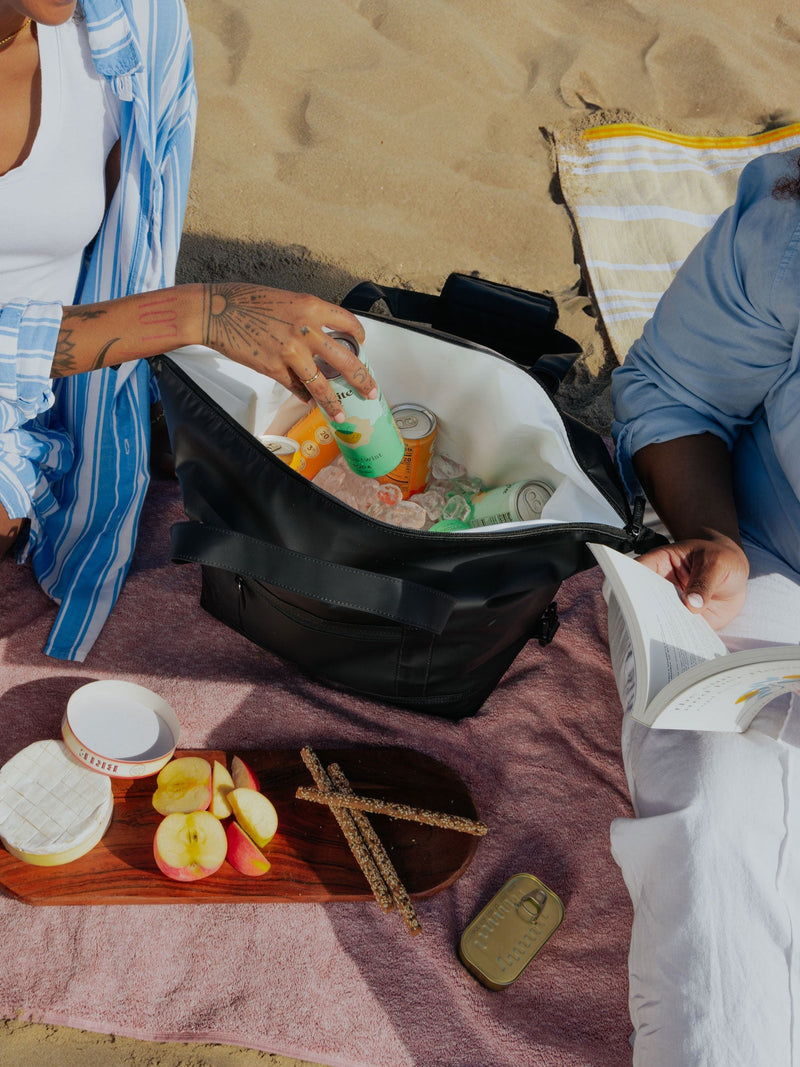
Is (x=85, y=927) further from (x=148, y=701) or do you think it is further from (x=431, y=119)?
(x=431, y=119)

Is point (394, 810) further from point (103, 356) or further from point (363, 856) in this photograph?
point (103, 356)

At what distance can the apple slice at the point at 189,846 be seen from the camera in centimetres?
121

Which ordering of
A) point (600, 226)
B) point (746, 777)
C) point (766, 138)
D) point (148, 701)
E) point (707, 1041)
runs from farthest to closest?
point (766, 138), point (600, 226), point (148, 701), point (746, 777), point (707, 1041)

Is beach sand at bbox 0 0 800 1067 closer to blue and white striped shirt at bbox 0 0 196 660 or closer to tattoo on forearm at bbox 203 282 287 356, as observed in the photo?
blue and white striped shirt at bbox 0 0 196 660

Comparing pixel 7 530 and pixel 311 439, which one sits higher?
pixel 311 439

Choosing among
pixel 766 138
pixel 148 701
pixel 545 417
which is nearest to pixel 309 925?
pixel 148 701

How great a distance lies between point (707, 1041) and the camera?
0.98 metres

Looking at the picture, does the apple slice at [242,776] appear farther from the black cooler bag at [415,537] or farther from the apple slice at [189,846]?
the black cooler bag at [415,537]

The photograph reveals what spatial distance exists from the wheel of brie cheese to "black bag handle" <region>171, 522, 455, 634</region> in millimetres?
426

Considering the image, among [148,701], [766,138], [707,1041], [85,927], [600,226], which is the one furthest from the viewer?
[766,138]

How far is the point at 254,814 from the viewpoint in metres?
1.25

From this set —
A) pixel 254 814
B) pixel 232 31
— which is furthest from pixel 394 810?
pixel 232 31

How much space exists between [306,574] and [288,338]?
12.2 inches

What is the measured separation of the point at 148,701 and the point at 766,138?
97.1 inches
